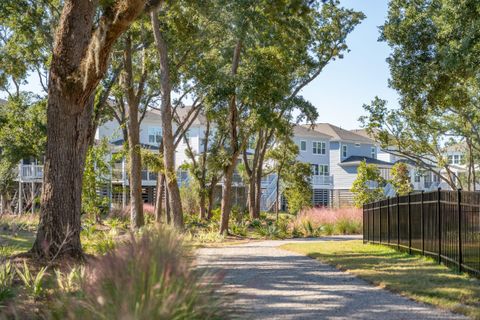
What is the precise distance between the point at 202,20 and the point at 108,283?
861 inches

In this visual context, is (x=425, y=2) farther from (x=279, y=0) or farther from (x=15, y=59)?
(x=15, y=59)

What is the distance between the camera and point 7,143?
3553 cm

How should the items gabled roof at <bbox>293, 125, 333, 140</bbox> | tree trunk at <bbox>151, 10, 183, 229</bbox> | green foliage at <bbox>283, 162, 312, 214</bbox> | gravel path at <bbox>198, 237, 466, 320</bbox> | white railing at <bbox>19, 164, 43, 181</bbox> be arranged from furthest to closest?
1. gabled roof at <bbox>293, 125, 333, 140</bbox>
2. white railing at <bbox>19, 164, 43, 181</bbox>
3. green foliage at <bbox>283, 162, 312, 214</bbox>
4. tree trunk at <bbox>151, 10, 183, 229</bbox>
5. gravel path at <bbox>198, 237, 466, 320</bbox>

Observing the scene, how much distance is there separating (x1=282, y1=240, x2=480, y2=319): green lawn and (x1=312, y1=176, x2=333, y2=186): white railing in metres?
38.4

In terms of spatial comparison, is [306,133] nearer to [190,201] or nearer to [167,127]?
[190,201]

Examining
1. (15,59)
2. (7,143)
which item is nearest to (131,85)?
(15,59)

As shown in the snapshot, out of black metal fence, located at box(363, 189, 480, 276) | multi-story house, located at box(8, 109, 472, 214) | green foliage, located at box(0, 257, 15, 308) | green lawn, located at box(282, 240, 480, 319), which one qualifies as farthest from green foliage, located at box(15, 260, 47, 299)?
multi-story house, located at box(8, 109, 472, 214)

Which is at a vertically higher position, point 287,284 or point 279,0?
point 279,0

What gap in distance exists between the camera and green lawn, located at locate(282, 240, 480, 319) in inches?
326

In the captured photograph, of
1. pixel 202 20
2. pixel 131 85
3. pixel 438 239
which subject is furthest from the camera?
pixel 202 20

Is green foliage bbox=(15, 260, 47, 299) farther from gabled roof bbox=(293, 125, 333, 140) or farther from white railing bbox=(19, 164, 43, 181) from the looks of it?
gabled roof bbox=(293, 125, 333, 140)

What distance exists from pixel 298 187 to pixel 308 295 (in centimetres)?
2974

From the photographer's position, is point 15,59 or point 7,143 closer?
point 15,59

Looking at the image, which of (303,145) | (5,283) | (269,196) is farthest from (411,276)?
(303,145)
